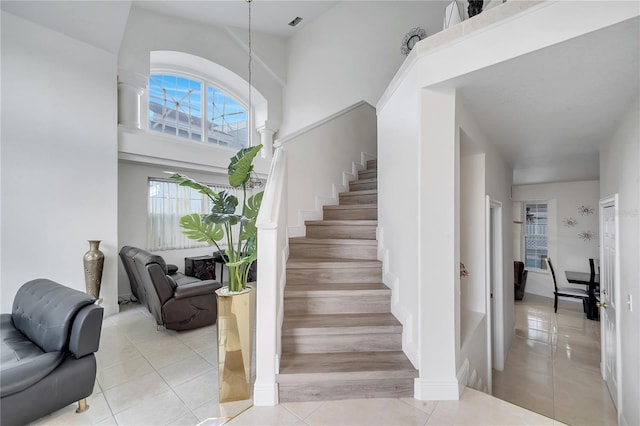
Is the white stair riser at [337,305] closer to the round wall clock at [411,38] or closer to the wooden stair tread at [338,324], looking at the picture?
the wooden stair tread at [338,324]

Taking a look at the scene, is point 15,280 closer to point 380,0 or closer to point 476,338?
point 476,338

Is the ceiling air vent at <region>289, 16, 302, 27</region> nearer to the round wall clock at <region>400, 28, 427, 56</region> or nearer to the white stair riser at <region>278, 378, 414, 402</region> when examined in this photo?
the round wall clock at <region>400, 28, 427, 56</region>

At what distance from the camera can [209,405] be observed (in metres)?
1.94

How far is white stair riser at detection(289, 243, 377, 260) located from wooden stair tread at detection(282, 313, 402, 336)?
2.44ft

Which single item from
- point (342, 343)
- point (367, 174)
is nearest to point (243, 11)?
point (367, 174)

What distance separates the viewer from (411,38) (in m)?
3.71

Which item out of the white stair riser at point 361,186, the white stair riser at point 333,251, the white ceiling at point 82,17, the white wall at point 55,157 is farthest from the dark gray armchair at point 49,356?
the white stair riser at point 361,186

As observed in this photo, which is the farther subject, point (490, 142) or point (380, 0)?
point (380, 0)

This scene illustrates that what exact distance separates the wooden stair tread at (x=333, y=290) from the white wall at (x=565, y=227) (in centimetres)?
597

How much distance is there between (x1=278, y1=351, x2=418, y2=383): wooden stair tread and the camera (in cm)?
182

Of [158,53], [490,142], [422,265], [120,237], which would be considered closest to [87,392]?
[422,265]

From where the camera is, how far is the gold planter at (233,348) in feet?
6.12

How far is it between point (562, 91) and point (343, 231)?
226cm

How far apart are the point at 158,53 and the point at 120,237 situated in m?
3.15
